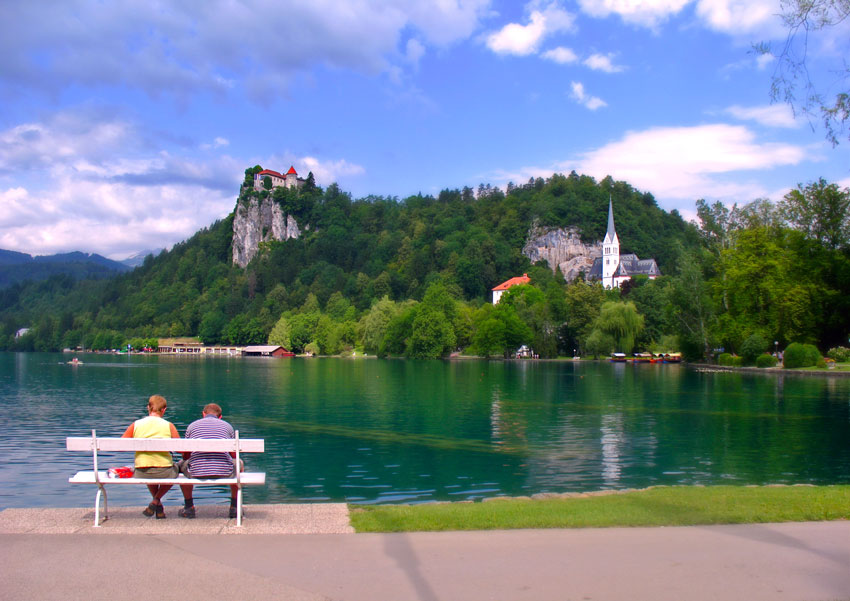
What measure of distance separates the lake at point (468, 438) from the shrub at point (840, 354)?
55.4 ft

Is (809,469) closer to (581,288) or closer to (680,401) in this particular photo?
(680,401)

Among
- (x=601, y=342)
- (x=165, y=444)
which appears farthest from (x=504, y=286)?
(x=165, y=444)

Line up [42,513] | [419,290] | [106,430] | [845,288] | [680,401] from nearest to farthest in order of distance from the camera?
[42,513] → [106,430] → [680,401] → [845,288] → [419,290]

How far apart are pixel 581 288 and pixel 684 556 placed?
345ft

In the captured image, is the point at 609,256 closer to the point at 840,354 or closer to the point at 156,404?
the point at 840,354

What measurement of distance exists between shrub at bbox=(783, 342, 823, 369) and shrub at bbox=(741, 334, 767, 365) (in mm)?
4977

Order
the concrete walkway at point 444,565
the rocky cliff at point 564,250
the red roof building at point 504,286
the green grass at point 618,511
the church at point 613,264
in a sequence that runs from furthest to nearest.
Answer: the rocky cliff at point 564,250 < the church at point 613,264 < the red roof building at point 504,286 < the green grass at point 618,511 < the concrete walkway at point 444,565

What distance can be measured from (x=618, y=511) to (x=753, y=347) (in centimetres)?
6456

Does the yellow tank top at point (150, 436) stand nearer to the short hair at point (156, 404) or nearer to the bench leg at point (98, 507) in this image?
the short hair at point (156, 404)

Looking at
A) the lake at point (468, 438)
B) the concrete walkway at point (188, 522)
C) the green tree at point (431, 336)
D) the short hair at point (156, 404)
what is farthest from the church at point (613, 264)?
the short hair at point (156, 404)

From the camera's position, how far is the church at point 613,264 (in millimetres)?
171625

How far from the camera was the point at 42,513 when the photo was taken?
941 cm

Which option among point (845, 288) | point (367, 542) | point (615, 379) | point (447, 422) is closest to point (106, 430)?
point (447, 422)

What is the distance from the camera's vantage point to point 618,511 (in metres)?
9.62
